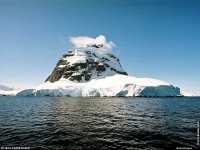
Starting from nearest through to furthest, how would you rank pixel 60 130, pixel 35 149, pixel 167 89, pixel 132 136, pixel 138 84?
pixel 35 149 < pixel 132 136 < pixel 60 130 < pixel 138 84 < pixel 167 89

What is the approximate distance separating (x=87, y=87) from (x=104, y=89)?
23.6 meters

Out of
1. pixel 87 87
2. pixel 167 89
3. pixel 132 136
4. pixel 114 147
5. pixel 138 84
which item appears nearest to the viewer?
pixel 114 147

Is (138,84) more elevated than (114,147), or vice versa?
(138,84)

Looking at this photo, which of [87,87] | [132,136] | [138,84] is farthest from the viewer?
[87,87]

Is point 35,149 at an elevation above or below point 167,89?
below

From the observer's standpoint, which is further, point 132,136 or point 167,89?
point 167,89

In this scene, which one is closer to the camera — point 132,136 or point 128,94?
point 132,136

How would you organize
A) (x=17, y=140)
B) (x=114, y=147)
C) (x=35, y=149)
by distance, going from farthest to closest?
(x=17, y=140)
(x=114, y=147)
(x=35, y=149)

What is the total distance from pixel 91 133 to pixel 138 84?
138716 millimetres

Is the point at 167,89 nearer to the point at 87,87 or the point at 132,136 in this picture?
the point at 87,87

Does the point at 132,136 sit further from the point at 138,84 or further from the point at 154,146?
the point at 138,84

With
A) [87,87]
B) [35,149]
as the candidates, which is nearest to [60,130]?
[35,149]

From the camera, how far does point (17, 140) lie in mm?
21141

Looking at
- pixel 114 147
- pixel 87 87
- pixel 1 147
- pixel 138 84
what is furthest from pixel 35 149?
pixel 87 87
